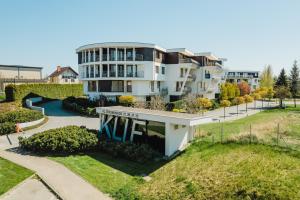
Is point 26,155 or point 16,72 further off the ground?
point 16,72

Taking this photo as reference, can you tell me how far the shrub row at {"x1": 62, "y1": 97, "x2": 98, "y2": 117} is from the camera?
34.7 meters

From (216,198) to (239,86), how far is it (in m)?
55.7

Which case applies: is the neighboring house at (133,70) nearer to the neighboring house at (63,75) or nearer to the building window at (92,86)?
the building window at (92,86)

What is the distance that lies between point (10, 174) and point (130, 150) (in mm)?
7179

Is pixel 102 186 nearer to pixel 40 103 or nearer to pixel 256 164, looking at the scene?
pixel 256 164

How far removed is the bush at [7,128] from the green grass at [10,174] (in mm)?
9255

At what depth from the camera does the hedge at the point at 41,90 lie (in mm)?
40062

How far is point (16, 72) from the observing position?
211ft

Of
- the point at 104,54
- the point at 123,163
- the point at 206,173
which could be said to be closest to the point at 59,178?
the point at 123,163

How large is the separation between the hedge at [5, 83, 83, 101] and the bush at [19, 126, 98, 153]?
23158mm

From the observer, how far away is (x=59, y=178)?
14.4 metres

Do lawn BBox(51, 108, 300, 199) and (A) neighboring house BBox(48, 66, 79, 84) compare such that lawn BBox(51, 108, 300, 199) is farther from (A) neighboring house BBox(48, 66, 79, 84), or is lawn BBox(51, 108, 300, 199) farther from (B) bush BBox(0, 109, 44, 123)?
Result: (A) neighboring house BBox(48, 66, 79, 84)

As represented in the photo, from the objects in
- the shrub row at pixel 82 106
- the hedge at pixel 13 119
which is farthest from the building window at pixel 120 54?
the hedge at pixel 13 119

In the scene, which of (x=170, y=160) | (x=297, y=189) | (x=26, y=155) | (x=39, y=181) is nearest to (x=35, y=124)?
(x=26, y=155)
